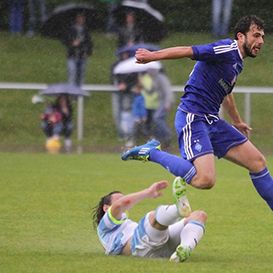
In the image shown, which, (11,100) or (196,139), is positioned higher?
(196,139)

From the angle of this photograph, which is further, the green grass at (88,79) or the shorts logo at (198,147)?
the green grass at (88,79)

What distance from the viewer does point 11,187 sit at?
586 inches

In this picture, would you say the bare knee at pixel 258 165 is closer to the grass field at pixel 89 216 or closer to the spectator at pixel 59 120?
the grass field at pixel 89 216

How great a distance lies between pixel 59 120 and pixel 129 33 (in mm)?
3987

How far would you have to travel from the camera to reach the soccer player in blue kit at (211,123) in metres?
9.45

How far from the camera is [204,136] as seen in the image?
9.59 m

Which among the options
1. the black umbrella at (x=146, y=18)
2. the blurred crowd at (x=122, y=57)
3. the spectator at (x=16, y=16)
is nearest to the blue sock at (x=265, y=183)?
the blurred crowd at (x=122, y=57)

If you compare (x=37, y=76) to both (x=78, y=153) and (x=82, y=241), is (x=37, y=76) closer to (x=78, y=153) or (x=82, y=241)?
(x=78, y=153)

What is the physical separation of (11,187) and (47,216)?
2.77 m

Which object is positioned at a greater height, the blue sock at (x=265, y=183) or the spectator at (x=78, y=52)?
the blue sock at (x=265, y=183)

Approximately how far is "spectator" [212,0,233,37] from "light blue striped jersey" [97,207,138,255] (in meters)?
15.3

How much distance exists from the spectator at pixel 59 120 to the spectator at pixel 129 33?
3.30m

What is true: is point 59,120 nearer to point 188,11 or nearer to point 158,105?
point 158,105

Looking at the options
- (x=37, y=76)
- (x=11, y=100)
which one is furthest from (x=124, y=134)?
(x=37, y=76)
